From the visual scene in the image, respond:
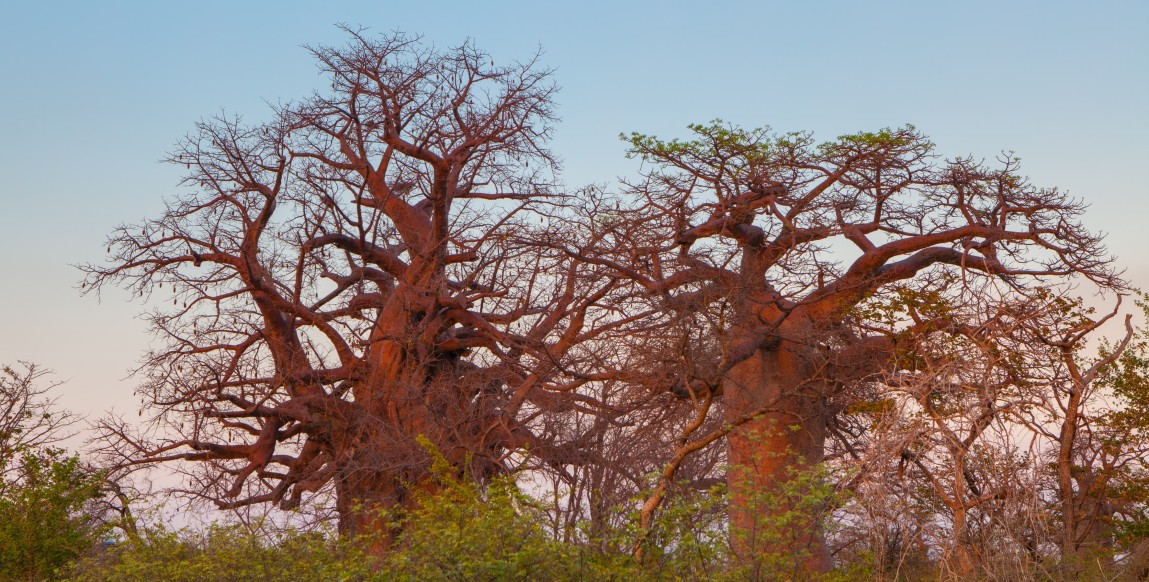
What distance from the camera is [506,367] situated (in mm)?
16500

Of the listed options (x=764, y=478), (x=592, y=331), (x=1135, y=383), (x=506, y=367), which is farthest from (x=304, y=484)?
(x=1135, y=383)

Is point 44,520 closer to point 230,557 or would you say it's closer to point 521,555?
point 230,557

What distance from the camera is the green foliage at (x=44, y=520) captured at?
1222cm

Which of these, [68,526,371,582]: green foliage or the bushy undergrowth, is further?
[68,526,371,582]: green foliage

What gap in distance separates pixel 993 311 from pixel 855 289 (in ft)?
7.59

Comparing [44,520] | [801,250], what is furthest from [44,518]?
[801,250]

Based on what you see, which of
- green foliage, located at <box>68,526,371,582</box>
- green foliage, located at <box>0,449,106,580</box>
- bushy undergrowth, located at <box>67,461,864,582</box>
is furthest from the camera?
Answer: green foliage, located at <box>0,449,106,580</box>

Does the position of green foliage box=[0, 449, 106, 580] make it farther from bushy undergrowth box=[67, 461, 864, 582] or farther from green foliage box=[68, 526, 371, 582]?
bushy undergrowth box=[67, 461, 864, 582]

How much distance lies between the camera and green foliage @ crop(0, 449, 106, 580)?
12.2 m

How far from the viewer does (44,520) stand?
1238 cm

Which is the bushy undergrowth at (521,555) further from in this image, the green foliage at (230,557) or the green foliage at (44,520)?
the green foliage at (44,520)

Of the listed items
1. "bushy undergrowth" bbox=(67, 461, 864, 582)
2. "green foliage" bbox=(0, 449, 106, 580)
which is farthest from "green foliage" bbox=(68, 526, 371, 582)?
"green foliage" bbox=(0, 449, 106, 580)

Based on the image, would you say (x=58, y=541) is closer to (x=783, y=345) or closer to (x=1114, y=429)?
(x=783, y=345)

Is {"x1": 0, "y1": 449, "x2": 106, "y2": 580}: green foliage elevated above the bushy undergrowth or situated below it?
above
